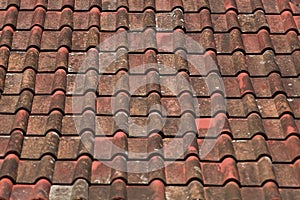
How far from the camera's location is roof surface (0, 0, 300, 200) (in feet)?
20.2

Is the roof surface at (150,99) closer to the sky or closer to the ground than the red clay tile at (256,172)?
closer to the sky

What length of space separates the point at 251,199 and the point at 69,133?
157cm

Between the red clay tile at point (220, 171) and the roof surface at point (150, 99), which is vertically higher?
the roof surface at point (150, 99)

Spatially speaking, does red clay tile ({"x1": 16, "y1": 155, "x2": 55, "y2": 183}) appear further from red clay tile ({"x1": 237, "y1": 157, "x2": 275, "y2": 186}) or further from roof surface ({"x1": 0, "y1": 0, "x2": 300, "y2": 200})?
red clay tile ({"x1": 237, "y1": 157, "x2": 275, "y2": 186})

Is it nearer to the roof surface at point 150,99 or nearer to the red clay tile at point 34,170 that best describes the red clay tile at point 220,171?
the roof surface at point 150,99

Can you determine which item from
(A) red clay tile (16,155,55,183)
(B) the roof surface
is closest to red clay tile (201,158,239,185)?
(B) the roof surface

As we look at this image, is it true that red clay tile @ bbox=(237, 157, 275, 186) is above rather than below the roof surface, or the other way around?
below

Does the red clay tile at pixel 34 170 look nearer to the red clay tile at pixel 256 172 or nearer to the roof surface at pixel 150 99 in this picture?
the roof surface at pixel 150 99

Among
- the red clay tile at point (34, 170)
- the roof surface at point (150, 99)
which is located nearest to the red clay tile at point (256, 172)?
the roof surface at point (150, 99)

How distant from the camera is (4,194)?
5.98 m

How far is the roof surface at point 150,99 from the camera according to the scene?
20.2 ft

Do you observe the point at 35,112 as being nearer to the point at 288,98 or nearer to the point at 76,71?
the point at 76,71

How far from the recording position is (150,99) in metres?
Answer: 6.82

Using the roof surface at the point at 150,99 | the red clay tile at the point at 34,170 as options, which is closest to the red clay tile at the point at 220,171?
the roof surface at the point at 150,99
